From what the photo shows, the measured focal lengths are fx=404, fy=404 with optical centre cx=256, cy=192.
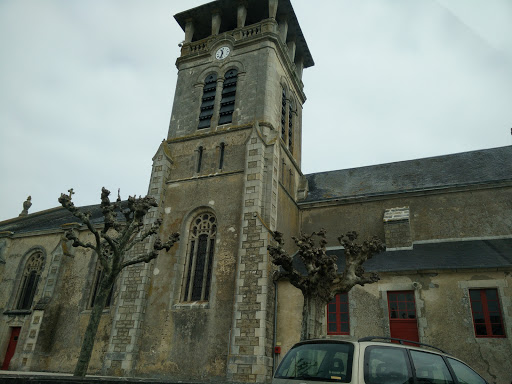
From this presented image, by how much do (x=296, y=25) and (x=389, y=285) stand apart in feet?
52.1

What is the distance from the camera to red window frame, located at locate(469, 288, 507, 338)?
12242 mm

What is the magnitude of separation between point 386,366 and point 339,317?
9709 millimetres

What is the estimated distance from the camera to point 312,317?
11039 millimetres

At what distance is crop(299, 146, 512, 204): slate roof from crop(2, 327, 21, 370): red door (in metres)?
15.6

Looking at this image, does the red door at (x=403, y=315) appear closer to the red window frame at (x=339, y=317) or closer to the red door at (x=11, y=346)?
the red window frame at (x=339, y=317)

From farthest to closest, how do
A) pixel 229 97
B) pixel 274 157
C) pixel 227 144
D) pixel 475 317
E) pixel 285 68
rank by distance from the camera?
pixel 285 68 < pixel 229 97 < pixel 227 144 < pixel 274 157 < pixel 475 317

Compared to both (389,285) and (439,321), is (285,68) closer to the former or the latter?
(389,285)

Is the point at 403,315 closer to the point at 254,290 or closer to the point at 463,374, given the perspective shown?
the point at 254,290

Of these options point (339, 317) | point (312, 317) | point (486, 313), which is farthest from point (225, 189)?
point (486, 313)

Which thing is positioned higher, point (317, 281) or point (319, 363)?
point (317, 281)

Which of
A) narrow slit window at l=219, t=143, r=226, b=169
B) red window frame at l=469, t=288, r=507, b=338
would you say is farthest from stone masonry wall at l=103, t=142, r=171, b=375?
red window frame at l=469, t=288, r=507, b=338

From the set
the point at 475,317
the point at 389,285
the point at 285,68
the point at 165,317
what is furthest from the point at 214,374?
the point at 285,68

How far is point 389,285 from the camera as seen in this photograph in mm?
13734

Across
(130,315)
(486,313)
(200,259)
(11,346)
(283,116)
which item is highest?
(283,116)
